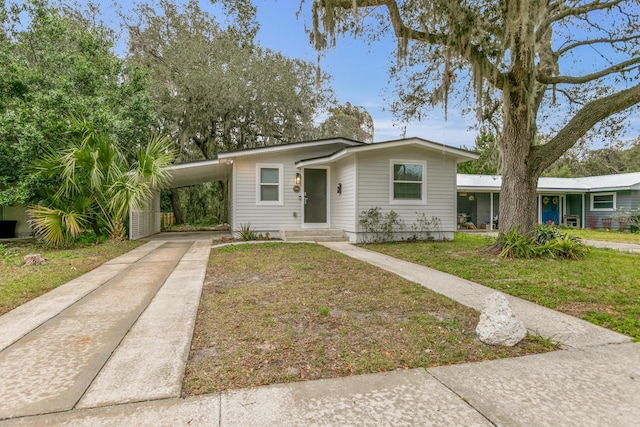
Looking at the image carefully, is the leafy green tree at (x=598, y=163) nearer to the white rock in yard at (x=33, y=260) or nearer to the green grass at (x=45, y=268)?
the green grass at (x=45, y=268)

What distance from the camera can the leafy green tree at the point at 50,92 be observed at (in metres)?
8.41

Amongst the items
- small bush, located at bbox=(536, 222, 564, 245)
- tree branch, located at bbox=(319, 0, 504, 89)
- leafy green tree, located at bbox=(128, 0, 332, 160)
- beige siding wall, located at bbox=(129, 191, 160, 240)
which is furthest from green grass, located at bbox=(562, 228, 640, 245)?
beige siding wall, located at bbox=(129, 191, 160, 240)

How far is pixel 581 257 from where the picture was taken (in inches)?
276

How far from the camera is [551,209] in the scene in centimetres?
1792

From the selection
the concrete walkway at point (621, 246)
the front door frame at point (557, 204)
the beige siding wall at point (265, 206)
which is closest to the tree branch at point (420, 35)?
the beige siding wall at point (265, 206)

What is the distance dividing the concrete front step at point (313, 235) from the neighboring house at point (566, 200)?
806 centimetres

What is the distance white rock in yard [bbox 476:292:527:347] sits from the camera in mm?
2709

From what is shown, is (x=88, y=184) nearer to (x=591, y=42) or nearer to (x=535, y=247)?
(x=535, y=247)

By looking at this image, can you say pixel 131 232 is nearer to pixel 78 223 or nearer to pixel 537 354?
pixel 78 223

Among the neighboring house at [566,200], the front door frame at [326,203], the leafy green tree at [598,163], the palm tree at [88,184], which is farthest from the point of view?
the leafy green tree at [598,163]

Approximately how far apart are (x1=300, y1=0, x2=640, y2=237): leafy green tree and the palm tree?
5.70 meters

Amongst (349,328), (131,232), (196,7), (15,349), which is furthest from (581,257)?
(196,7)

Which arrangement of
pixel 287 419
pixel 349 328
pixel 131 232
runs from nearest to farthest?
pixel 287 419, pixel 349 328, pixel 131 232

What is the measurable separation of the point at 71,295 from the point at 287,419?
372 cm
